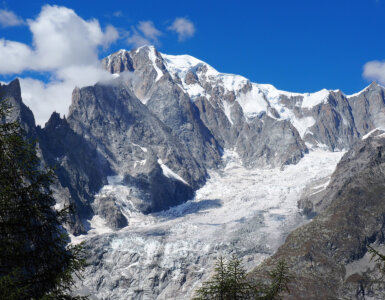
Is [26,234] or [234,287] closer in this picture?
[26,234]

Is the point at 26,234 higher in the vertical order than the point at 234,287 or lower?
higher

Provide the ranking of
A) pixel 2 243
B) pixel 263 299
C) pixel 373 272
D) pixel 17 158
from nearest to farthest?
pixel 2 243 → pixel 17 158 → pixel 263 299 → pixel 373 272

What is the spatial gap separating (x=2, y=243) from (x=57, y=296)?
2763 millimetres

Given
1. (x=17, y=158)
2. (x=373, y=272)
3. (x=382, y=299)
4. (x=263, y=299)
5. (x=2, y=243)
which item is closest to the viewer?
(x=2, y=243)

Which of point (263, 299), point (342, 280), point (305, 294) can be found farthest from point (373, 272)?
point (263, 299)

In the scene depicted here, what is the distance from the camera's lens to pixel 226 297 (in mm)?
21641

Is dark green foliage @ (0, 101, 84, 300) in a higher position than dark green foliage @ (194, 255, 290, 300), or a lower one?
higher

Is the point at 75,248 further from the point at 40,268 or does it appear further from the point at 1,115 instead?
the point at 1,115

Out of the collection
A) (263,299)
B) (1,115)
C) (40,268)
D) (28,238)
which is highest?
(1,115)

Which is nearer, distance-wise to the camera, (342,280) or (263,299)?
(263,299)

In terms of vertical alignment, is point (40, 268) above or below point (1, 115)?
below

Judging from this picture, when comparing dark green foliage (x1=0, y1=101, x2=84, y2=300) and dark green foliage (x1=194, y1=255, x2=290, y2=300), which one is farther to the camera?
dark green foliage (x1=194, y1=255, x2=290, y2=300)

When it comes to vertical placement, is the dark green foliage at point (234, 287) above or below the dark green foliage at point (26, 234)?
below

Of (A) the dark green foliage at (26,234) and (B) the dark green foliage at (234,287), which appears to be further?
(B) the dark green foliage at (234,287)
